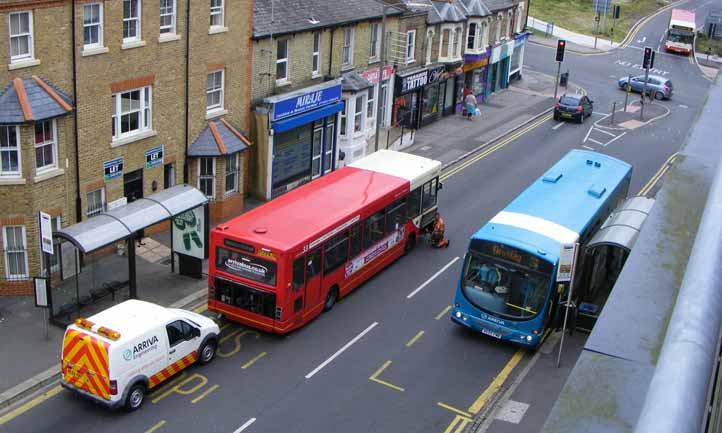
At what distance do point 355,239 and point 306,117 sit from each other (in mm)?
10241

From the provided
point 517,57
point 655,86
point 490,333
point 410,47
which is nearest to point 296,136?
point 410,47

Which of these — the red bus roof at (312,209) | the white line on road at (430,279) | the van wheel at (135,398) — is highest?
the red bus roof at (312,209)

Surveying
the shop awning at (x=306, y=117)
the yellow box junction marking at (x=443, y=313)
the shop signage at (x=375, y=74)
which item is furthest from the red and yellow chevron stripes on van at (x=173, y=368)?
the shop signage at (x=375, y=74)

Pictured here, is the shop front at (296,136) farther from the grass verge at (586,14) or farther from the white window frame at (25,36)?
the grass verge at (586,14)

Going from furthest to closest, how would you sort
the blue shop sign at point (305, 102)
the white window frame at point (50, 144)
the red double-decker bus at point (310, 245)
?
the blue shop sign at point (305, 102) → the white window frame at point (50, 144) → the red double-decker bus at point (310, 245)

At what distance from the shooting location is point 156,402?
1875 centimetres

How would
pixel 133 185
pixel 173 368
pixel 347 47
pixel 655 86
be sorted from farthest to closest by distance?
pixel 655 86 < pixel 347 47 < pixel 133 185 < pixel 173 368

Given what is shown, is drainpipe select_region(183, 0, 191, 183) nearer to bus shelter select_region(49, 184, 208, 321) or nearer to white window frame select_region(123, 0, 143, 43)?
white window frame select_region(123, 0, 143, 43)

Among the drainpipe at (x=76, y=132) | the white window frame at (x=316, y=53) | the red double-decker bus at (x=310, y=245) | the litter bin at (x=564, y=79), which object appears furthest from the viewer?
the litter bin at (x=564, y=79)

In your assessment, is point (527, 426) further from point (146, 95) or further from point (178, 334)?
point (146, 95)

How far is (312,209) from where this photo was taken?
77.7ft

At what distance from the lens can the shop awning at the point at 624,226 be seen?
21953 millimetres

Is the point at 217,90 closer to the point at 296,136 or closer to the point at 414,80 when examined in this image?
the point at 296,136

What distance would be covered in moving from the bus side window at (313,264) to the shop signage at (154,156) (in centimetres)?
788
